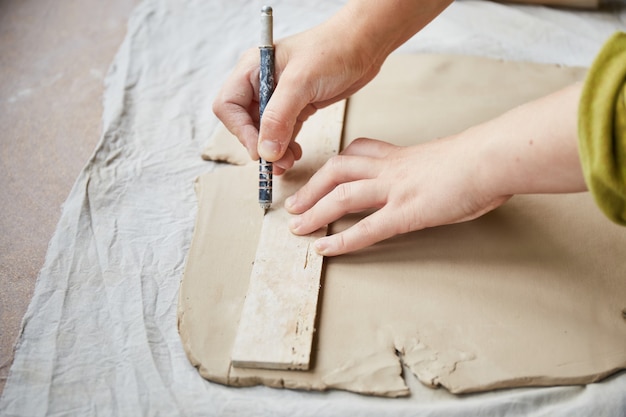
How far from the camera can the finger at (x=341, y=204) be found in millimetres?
1201

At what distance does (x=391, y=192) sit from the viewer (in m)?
1.18

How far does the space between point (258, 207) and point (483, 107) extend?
0.68 metres

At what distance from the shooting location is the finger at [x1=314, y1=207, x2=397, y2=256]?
1.18m

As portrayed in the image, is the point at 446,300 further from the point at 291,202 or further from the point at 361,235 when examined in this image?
the point at 291,202

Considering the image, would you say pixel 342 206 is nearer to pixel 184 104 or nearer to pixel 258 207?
pixel 258 207

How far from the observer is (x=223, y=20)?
2.01 m

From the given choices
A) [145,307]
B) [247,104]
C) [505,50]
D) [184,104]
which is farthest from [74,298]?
[505,50]

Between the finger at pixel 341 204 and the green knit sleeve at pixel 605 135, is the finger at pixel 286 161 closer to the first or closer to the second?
the finger at pixel 341 204

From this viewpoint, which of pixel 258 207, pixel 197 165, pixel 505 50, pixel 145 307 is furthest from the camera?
pixel 505 50

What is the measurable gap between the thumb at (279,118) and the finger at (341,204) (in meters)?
0.14

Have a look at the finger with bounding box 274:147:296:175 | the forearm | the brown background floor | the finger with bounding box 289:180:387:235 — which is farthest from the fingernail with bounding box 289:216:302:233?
the brown background floor

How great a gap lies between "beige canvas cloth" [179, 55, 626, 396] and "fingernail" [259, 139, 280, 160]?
0.52 ft

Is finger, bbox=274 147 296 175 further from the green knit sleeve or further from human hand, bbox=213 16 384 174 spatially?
the green knit sleeve

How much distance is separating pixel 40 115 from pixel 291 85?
0.85 metres
